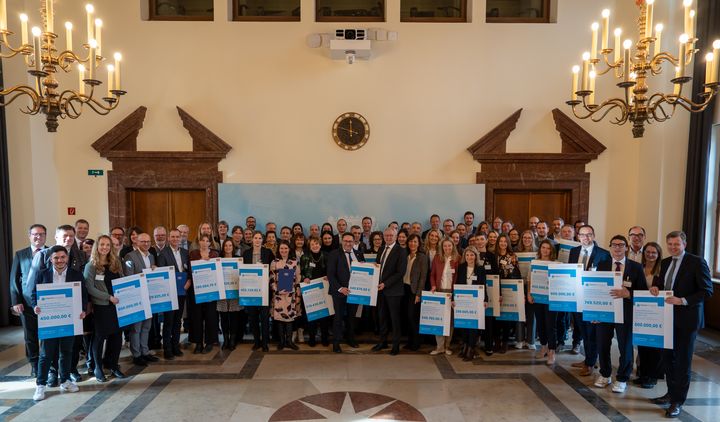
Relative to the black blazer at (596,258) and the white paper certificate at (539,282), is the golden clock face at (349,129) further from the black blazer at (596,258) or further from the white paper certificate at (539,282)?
the black blazer at (596,258)

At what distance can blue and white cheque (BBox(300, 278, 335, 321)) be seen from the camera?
Answer: 5.91 m

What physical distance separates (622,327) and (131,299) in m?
5.46

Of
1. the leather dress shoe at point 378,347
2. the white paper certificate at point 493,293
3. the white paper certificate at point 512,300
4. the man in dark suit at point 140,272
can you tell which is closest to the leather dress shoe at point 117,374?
the man in dark suit at point 140,272

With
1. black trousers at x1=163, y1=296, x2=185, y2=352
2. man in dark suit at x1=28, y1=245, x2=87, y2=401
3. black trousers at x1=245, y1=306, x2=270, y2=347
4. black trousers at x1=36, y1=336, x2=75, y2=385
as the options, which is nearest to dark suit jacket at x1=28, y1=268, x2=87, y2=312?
man in dark suit at x1=28, y1=245, x2=87, y2=401

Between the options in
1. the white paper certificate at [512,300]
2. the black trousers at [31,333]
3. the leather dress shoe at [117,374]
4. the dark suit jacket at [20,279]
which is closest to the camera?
the dark suit jacket at [20,279]

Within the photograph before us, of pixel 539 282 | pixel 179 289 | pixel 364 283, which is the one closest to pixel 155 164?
pixel 179 289

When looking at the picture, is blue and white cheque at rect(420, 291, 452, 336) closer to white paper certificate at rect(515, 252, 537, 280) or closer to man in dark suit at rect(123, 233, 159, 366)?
white paper certificate at rect(515, 252, 537, 280)

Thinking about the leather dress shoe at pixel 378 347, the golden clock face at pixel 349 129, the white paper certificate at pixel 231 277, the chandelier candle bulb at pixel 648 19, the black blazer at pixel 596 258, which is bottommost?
the leather dress shoe at pixel 378 347

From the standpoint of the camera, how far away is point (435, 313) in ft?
18.6

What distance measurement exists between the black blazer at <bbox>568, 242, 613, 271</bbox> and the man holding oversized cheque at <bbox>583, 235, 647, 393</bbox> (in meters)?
0.07

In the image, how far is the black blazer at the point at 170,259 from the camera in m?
5.68

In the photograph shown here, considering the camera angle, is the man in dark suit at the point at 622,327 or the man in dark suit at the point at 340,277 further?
the man in dark suit at the point at 340,277

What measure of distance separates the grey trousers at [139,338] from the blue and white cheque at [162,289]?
0.88 feet

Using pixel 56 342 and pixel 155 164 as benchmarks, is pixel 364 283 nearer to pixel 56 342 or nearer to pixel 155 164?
Result: pixel 56 342
